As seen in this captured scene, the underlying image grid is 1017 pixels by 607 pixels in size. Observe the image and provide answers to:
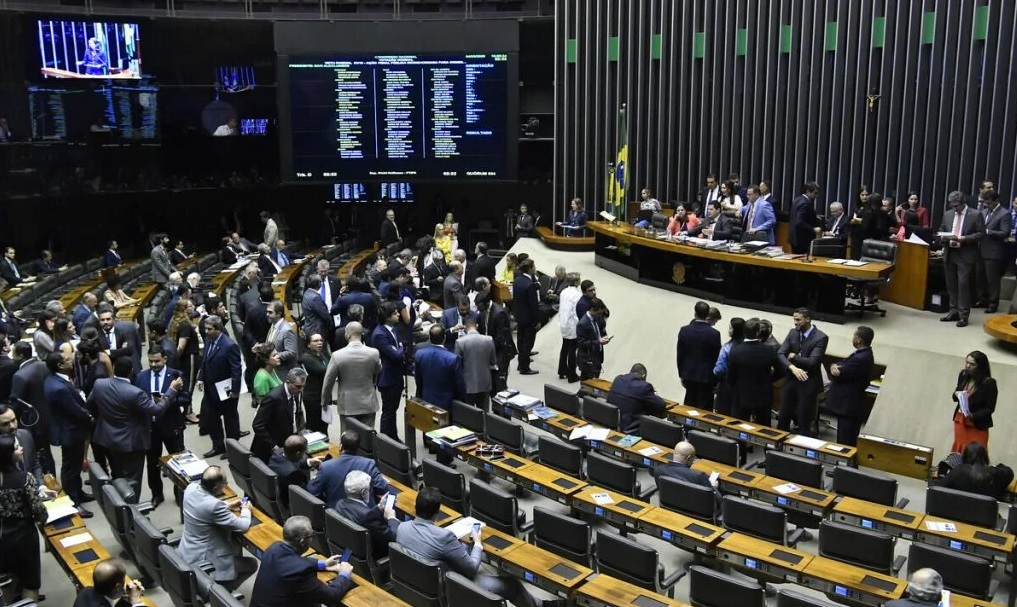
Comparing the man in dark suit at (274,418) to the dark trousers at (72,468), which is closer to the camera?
the man in dark suit at (274,418)

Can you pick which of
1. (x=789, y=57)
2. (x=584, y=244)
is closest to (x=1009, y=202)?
(x=789, y=57)

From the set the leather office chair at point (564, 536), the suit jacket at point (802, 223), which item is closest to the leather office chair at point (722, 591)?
the leather office chair at point (564, 536)

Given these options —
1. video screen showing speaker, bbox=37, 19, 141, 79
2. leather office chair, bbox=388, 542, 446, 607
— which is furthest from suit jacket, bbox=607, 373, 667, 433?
video screen showing speaker, bbox=37, 19, 141, 79

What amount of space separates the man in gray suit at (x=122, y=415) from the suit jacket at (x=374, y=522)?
2196 millimetres

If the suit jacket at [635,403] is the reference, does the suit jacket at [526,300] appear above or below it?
above

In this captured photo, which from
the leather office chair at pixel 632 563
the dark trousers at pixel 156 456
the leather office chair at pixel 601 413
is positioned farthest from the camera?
the leather office chair at pixel 601 413

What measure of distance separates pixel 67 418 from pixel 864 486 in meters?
6.18

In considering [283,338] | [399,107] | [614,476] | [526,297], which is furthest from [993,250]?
[399,107]

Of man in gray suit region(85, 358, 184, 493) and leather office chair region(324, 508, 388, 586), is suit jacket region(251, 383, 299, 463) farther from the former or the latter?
leather office chair region(324, 508, 388, 586)

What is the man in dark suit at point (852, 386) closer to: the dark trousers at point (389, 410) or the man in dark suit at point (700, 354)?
the man in dark suit at point (700, 354)

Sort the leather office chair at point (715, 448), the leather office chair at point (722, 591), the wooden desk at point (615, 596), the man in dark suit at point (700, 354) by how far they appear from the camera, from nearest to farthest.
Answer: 1. the leather office chair at point (722, 591)
2. the wooden desk at point (615, 596)
3. the leather office chair at point (715, 448)
4. the man in dark suit at point (700, 354)

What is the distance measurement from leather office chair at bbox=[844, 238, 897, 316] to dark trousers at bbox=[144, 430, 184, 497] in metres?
7.70

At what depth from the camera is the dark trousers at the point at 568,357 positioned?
11.6 m

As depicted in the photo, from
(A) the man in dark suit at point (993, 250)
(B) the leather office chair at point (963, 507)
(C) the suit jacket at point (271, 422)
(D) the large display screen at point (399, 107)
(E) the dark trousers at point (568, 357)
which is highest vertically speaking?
(D) the large display screen at point (399, 107)
